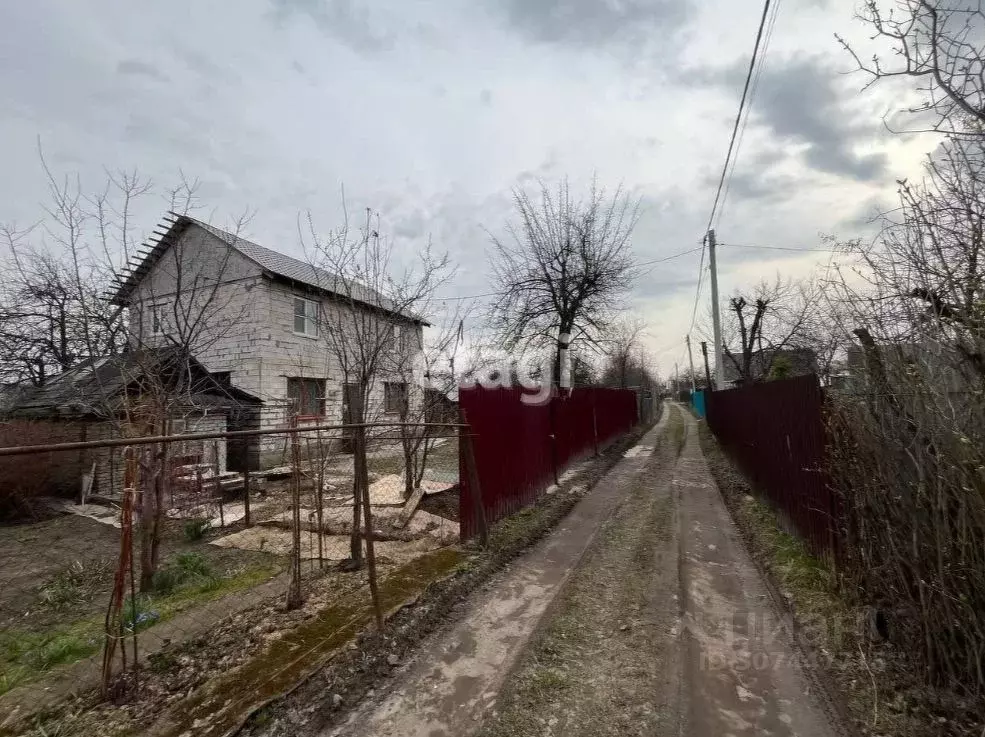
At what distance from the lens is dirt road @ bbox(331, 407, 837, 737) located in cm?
251

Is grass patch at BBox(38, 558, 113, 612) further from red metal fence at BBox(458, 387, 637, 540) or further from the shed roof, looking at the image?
red metal fence at BBox(458, 387, 637, 540)

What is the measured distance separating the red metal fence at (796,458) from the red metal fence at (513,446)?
3230 mm

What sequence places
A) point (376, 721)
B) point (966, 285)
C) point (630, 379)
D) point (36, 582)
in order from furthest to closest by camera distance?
point (630, 379) → point (36, 582) → point (376, 721) → point (966, 285)

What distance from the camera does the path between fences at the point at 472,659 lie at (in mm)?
2549

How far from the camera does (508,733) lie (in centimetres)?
243

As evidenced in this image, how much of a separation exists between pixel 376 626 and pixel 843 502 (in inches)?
136

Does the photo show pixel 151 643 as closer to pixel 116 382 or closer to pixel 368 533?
pixel 368 533

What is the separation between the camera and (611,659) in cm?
309

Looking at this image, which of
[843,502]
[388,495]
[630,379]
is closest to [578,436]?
[388,495]

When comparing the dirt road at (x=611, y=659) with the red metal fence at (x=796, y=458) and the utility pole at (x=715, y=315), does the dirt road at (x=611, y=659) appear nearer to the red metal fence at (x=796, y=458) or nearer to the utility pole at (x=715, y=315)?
the red metal fence at (x=796, y=458)

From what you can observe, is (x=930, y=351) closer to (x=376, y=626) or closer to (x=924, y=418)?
(x=924, y=418)

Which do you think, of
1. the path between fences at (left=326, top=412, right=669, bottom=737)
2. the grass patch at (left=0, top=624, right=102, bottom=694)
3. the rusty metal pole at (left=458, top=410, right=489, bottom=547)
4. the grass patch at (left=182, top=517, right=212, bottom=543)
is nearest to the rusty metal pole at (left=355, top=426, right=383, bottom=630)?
the path between fences at (left=326, top=412, right=669, bottom=737)

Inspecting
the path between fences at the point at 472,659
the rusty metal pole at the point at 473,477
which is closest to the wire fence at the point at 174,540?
the rusty metal pole at the point at 473,477

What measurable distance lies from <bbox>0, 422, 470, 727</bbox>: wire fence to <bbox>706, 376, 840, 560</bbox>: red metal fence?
3253 mm
